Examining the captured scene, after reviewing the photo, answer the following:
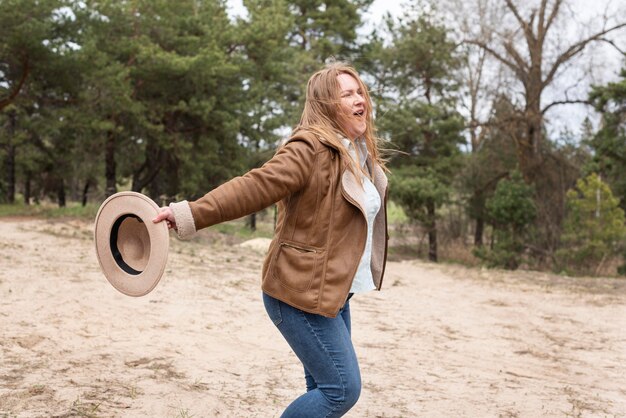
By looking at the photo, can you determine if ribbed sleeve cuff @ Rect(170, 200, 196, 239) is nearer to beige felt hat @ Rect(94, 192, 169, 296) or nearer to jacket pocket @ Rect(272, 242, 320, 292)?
beige felt hat @ Rect(94, 192, 169, 296)

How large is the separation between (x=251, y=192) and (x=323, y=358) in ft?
2.19

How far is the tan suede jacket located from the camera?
2.44 m

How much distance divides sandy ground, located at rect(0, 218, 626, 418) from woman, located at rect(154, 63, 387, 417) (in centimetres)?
169

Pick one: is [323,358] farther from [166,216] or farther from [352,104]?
[352,104]

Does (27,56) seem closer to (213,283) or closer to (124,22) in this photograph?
(124,22)

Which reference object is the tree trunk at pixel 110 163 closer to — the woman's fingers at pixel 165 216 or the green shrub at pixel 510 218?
the green shrub at pixel 510 218

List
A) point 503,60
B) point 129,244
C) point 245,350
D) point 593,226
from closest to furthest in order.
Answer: point 129,244
point 245,350
point 593,226
point 503,60

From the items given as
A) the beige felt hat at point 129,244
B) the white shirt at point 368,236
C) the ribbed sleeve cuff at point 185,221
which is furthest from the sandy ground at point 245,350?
the ribbed sleeve cuff at point 185,221

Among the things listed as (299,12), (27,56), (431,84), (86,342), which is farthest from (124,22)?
(86,342)

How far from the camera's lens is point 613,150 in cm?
1914

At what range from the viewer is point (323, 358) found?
2.54 metres

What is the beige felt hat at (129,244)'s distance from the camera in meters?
2.51

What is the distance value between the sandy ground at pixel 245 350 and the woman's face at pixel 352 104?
213 centimetres

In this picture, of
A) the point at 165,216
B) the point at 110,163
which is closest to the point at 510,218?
the point at 110,163
